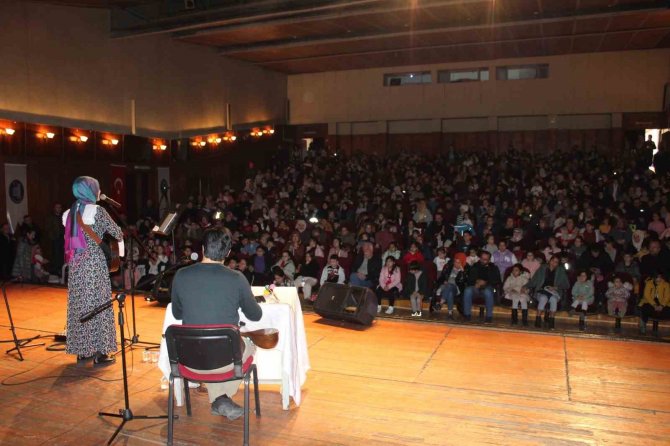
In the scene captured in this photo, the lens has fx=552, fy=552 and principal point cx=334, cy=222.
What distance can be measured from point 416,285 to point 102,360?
4.27 meters

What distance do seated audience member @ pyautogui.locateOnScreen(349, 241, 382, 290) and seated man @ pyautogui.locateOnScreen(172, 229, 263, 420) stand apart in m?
4.98

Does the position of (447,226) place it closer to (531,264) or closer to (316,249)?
(316,249)

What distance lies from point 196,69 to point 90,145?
15.2 feet

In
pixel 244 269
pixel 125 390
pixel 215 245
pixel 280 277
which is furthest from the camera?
pixel 244 269

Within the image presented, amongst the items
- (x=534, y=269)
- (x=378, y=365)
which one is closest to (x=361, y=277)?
(x=534, y=269)

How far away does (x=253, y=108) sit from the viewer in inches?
784

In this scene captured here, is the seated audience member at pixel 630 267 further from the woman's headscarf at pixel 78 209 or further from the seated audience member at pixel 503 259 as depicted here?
the woman's headscarf at pixel 78 209

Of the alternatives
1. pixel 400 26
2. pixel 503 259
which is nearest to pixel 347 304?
pixel 503 259

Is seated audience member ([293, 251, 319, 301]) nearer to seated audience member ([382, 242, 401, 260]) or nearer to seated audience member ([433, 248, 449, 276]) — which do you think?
seated audience member ([382, 242, 401, 260])

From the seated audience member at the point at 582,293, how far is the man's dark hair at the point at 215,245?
529cm

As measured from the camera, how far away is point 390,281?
7914 millimetres

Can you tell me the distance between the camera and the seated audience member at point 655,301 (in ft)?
21.5

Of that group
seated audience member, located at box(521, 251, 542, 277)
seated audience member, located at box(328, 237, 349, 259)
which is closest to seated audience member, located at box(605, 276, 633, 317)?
seated audience member, located at box(521, 251, 542, 277)

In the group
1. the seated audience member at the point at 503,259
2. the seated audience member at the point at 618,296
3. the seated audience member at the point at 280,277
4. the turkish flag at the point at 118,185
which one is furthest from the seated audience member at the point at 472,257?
the turkish flag at the point at 118,185
